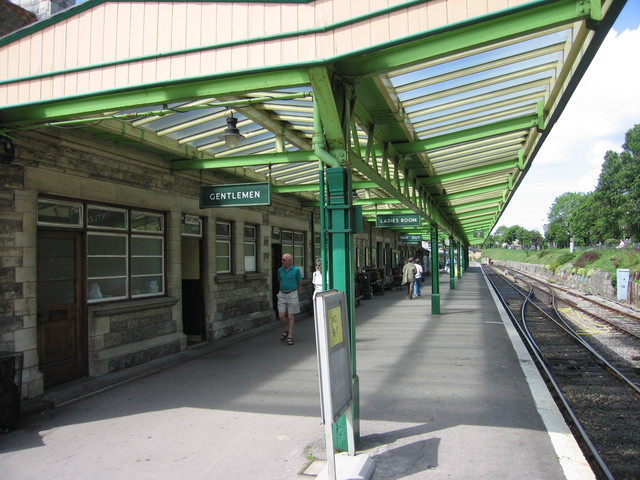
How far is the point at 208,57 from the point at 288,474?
372 cm

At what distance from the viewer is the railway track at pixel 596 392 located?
4742mm

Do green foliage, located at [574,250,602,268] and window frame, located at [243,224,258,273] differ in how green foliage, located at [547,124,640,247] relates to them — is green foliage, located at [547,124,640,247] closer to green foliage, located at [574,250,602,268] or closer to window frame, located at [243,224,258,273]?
green foliage, located at [574,250,602,268]

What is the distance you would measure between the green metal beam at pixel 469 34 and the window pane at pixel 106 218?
14.9ft

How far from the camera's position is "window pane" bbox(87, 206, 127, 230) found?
7008mm

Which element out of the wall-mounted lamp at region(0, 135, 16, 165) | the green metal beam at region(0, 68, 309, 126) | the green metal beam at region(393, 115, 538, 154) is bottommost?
the wall-mounted lamp at region(0, 135, 16, 165)

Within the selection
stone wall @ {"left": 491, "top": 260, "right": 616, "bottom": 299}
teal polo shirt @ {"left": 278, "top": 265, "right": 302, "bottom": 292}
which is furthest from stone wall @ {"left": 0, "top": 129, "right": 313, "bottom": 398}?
stone wall @ {"left": 491, "top": 260, "right": 616, "bottom": 299}

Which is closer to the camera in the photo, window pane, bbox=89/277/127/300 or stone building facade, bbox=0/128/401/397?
stone building facade, bbox=0/128/401/397

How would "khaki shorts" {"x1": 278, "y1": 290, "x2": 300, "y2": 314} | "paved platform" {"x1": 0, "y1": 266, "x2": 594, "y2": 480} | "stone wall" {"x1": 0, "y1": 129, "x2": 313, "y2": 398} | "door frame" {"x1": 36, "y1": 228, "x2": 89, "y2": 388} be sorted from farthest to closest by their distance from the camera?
"khaki shorts" {"x1": 278, "y1": 290, "x2": 300, "y2": 314} → "door frame" {"x1": 36, "y1": 228, "x2": 89, "y2": 388} → "stone wall" {"x1": 0, "y1": 129, "x2": 313, "y2": 398} → "paved platform" {"x1": 0, "y1": 266, "x2": 594, "y2": 480}

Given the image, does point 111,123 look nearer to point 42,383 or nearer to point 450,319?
point 42,383

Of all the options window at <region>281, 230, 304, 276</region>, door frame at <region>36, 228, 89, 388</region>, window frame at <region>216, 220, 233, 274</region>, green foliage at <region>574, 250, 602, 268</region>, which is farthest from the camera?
→ green foliage at <region>574, 250, 602, 268</region>

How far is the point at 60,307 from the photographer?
21.2 ft

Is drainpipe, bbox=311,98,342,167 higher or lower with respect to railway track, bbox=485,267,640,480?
higher

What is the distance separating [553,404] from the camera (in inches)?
213

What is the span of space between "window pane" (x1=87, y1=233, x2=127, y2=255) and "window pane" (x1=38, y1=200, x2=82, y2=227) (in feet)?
1.13
